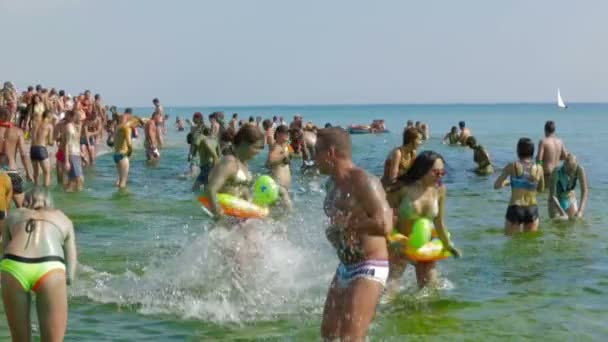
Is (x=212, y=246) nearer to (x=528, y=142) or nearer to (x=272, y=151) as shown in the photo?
(x=528, y=142)

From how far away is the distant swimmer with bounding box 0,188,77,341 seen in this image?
219 inches

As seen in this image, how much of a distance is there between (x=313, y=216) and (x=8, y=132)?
17.0 feet

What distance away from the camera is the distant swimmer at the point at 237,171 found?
24.8 ft

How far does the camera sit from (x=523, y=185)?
10.4 metres

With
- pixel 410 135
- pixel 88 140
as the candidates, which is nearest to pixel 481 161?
pixel 88 140

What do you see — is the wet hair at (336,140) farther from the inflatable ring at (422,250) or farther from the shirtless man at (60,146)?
the shirtless man at (60,146)

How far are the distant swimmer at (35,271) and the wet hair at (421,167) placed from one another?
3093mm

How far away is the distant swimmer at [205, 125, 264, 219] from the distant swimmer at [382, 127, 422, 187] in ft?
5.87

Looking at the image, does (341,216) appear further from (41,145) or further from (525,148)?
(41,145)

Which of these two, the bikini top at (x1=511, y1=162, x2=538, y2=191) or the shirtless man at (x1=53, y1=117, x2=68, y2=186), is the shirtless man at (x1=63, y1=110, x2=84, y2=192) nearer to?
the shirtless man at (x1=53, y1=117, x2=68, y2=186)

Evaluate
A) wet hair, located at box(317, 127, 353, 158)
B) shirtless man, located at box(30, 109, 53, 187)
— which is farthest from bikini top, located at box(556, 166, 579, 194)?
shirtless man, located at box(30, 109, 53, 187)

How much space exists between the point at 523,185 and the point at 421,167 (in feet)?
11.5

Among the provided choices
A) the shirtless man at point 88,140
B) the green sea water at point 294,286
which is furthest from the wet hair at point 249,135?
the shirtless man at point 88,140

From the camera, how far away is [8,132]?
13.5 metres
